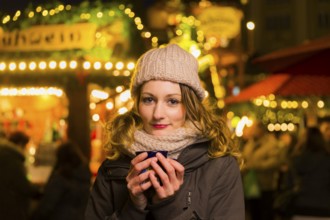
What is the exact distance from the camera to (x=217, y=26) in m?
21.6

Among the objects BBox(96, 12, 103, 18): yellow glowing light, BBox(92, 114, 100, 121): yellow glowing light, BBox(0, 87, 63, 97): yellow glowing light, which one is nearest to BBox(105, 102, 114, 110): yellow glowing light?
BBox(92, 114, 100, 121): yellow glowing light

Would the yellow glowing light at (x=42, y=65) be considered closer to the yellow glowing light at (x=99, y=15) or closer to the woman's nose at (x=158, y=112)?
the yellow glowing light at (x=99, y=15)

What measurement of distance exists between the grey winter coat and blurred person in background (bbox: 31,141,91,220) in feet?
14.1

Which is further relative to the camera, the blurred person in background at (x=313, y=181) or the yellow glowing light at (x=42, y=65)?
the yellow glowing light at (x=42, y=65)

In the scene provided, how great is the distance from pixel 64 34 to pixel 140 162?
19.6ft

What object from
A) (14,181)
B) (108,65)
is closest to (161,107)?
(14,181)

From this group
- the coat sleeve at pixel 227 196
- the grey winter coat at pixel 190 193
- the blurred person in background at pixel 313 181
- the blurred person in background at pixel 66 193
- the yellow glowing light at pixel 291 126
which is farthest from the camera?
the yellow glowing light at pixel 291 126

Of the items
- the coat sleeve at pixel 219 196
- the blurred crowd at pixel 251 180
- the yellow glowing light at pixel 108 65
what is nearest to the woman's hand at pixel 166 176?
the coat sleeve at pixel 219 196

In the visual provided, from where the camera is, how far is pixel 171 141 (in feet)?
10.8

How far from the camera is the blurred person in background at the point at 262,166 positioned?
11898 millimetres

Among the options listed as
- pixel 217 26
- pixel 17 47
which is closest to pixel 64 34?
pixel 17 47

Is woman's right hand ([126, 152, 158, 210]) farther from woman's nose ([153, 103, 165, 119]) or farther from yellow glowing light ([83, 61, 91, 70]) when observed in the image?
yellow glowing light ([83, 61, 91, 70])

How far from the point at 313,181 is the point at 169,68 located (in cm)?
603

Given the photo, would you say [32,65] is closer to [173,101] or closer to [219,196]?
[173,101]
